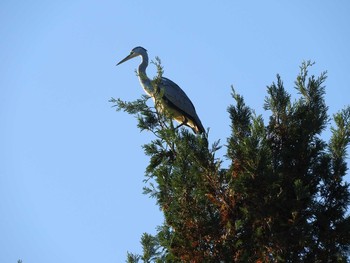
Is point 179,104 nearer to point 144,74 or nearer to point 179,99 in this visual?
point 179,99

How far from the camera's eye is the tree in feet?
24.9

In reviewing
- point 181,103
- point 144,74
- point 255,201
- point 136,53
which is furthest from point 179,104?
point 255,201

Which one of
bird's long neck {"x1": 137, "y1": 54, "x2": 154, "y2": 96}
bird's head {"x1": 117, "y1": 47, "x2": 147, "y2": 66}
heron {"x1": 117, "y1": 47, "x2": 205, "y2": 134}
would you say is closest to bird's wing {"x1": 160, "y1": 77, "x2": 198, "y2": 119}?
heron {"x1": 117, "y1": 47, "x2": 205, "y2": 134}

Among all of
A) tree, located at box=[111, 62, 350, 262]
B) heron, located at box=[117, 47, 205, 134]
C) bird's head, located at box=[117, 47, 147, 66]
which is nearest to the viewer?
tree, located at box=[111, 62, 350, 262]

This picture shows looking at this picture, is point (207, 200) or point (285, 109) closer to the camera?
point (207, 200)

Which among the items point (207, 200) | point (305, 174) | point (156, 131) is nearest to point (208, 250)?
point (207, 200)

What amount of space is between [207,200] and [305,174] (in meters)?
1.46

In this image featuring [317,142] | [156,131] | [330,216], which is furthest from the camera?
[156,131]

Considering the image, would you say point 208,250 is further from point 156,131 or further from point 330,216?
point 156,131

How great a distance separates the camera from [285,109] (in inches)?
356

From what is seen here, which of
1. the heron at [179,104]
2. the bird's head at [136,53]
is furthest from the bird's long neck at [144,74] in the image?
the bird's head at [136,53]

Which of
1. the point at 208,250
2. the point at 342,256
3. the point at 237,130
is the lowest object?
the point at 342,256

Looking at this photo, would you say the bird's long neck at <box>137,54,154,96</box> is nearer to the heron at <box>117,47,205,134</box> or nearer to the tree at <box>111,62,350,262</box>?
the heron at <box>117,47,205,134</box>

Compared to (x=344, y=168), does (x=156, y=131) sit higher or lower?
higher
